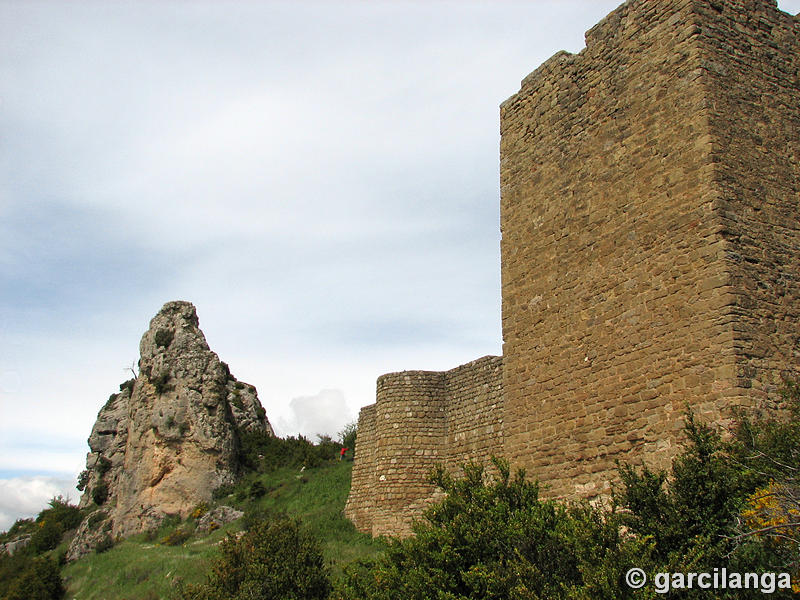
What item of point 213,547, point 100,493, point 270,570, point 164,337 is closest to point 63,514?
point 100,493

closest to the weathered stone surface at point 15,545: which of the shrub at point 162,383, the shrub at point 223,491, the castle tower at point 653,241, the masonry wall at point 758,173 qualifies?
the shrub at point 162,383

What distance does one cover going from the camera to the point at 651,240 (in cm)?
811

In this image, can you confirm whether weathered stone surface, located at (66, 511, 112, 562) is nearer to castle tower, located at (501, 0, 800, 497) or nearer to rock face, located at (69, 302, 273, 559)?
rock face, located at (69, 302, 273, 559)

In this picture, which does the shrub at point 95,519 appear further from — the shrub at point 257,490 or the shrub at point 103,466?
the shrub at point 257,490

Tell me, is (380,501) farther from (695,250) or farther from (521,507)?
(695,250)

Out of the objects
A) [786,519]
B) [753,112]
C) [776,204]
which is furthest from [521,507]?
[753,112]

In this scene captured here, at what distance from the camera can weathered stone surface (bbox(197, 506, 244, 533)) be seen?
2408cm

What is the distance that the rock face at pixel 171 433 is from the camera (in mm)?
27484

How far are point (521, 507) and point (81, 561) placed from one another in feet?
68.6

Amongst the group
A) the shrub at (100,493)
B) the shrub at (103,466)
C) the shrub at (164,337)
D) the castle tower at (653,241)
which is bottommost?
the shrub at (100,493)

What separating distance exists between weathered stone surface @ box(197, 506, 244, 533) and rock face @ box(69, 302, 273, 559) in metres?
2.29

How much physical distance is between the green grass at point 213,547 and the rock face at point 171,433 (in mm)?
1387

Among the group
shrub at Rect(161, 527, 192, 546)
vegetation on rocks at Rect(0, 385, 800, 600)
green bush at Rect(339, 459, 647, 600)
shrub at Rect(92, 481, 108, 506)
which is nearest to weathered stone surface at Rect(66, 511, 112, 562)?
A: shrub at Rect(92, 481, 108, 506)

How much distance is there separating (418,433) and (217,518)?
11045 mm
